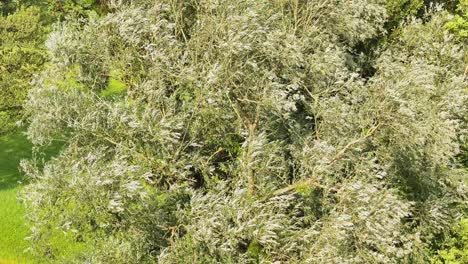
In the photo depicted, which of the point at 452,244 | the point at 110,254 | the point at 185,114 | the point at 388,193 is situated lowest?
the point at 452,244

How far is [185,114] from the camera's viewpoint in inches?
495

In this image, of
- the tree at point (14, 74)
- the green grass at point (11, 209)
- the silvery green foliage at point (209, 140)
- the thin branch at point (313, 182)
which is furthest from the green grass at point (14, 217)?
the thin branch at point (313, 182)

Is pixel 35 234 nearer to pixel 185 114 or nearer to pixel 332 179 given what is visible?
pixel 185 114

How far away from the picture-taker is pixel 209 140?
13344 millimetres

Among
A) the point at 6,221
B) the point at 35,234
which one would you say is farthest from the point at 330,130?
the point at 6,221

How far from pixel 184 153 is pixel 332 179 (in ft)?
14.2

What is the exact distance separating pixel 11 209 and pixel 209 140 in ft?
56.8

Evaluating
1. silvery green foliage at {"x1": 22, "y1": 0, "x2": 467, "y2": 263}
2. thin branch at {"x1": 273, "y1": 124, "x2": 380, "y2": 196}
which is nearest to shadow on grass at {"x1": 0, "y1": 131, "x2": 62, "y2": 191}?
silvery green foliage at {"x1": 22, "y1": 0, "x2": 467, "y2": 263}

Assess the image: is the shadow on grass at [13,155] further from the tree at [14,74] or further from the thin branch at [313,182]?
the thin branch at [313,182]

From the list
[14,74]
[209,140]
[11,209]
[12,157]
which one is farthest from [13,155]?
[209,140]

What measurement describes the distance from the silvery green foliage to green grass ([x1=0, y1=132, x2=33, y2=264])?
7.72 m

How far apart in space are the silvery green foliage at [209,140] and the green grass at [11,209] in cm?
772

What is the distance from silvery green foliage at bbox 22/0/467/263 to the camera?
11531 mm

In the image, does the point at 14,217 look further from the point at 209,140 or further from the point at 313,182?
the point at 313,182
